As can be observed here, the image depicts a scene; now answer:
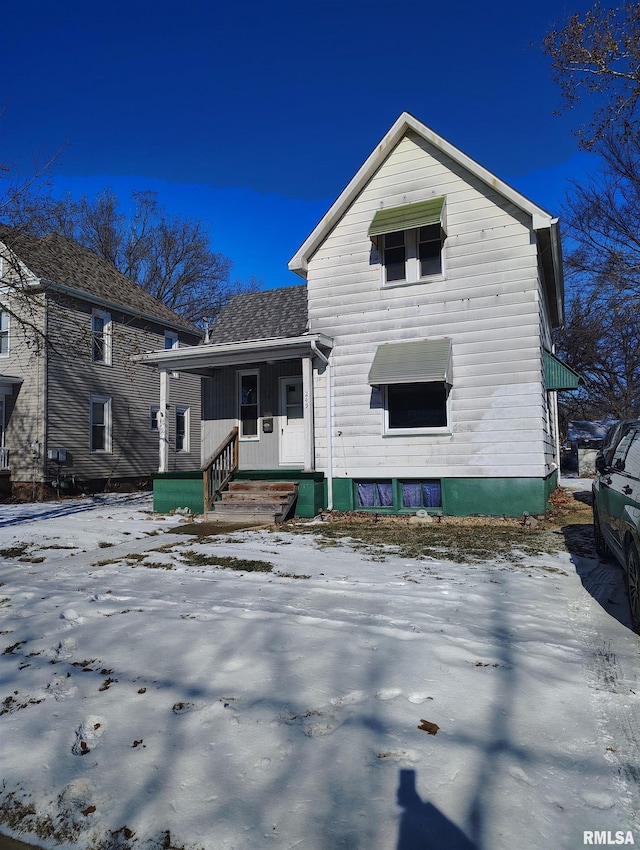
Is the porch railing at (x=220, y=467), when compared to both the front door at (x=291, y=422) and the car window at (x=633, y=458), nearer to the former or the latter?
the front door at (x=291, y=422)

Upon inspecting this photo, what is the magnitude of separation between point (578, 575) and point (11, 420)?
17607 millimetres

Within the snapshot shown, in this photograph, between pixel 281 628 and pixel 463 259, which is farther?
pixel 463 259

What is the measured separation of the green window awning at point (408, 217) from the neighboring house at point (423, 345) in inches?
1.3

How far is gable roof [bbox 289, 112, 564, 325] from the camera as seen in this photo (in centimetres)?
1018

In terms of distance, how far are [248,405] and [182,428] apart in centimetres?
1042

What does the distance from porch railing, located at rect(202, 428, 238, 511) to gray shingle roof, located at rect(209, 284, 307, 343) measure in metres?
2.78

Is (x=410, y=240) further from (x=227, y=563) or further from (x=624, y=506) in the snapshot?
(x=624, y=506)

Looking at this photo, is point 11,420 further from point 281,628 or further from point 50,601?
point 281,628

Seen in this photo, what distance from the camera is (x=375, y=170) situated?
38.3 ft

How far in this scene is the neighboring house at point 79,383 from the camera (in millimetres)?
17047

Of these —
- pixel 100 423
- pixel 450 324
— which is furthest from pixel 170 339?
pixel 450 324

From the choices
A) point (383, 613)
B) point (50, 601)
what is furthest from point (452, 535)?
point (50, 601)

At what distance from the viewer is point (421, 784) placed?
7.66 feet

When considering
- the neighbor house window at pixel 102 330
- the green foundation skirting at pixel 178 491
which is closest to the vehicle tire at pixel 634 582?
the green foundation skirting at pixel 178 491
